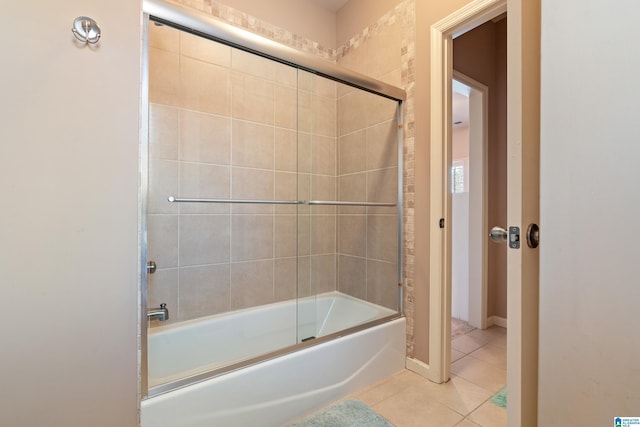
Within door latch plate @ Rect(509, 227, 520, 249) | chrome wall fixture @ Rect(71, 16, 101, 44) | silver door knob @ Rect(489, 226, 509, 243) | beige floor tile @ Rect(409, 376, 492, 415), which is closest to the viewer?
door latch plate @ Rect(509, 227, 520, 249)

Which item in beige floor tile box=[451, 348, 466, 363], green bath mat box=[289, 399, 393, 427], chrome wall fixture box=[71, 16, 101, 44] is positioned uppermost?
chrome wall fixture box=[71, 16, 101, 44]

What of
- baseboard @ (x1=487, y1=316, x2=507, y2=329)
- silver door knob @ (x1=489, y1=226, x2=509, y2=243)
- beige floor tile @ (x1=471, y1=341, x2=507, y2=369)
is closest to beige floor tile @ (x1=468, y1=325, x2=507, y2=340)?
baseboard @ (x1=487, y1=316, x2=507, y2=329)

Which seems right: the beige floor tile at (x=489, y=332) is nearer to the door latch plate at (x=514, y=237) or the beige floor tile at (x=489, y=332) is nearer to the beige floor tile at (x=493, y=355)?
the beige floor tile at (x=493, y=355)

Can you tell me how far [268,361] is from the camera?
50.8 inches

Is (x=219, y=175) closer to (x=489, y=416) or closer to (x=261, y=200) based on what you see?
(x=261, y=200)

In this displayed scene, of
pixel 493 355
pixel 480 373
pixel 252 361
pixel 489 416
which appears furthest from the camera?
pixel 493 355

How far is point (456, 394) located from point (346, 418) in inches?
26.4

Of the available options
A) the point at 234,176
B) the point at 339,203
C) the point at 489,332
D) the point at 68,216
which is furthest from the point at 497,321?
the point at 68,216

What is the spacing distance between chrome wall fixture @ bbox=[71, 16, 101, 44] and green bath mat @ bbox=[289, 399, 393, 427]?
5.65 ft

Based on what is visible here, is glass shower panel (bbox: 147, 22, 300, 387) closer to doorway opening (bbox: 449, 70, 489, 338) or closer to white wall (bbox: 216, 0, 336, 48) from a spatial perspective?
white wall (bbox: 216, 0, 336, 48)

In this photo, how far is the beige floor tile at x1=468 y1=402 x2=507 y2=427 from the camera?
133 centimetres

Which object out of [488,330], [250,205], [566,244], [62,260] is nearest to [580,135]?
[566,244]

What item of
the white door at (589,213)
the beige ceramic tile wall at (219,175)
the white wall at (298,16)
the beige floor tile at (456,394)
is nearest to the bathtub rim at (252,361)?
the beige floor tile at (456,394)

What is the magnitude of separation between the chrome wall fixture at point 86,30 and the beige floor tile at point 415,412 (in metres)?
1.95
